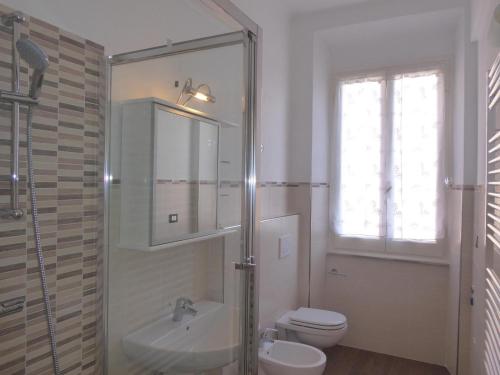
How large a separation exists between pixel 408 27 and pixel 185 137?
2.35 meters

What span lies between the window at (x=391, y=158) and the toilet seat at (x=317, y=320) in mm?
851

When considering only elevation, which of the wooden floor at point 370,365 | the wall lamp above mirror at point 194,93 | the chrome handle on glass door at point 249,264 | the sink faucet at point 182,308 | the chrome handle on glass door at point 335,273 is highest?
the wall lamp above mirror at point 194,93

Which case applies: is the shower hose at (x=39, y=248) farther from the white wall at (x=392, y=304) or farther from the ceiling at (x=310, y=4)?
the white wall at (x=392, y=304)

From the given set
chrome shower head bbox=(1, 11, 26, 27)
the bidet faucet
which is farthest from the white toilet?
chrome shower head bbox=(1, 11, 26, 27)

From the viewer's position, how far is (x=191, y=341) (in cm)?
159

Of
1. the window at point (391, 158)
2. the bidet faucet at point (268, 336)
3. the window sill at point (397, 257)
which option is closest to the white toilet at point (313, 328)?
the bidet faucet at point (268, 336)

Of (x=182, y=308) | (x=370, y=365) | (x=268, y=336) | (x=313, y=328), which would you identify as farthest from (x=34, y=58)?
(x=370, y=365)

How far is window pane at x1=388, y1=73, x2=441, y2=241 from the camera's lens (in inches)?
121

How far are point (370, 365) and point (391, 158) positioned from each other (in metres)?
1.69

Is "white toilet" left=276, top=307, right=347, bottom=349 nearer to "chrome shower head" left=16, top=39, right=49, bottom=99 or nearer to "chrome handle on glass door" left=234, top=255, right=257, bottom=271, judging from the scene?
"chrome handle on glass door" left=234, top=255, right=257, bottom=271

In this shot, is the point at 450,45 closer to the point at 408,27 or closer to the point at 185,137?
the point at 408,27

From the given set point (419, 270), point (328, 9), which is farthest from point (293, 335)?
point (328, 9)

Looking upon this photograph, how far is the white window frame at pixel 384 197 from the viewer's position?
303 centimetres

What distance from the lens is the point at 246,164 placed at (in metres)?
1.74
